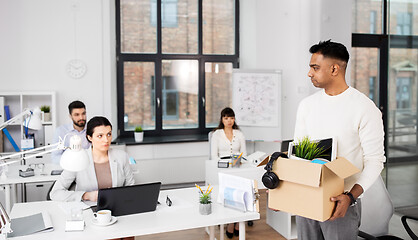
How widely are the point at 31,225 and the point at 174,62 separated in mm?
4622

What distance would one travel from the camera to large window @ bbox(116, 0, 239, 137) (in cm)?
653


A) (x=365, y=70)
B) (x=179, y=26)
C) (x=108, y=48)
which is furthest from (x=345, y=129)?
(x=365, y=70)

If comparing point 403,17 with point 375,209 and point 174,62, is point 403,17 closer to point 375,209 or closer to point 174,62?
point 375,209

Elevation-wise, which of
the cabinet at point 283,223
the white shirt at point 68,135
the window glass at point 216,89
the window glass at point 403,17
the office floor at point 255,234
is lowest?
the office floor at point 255,234

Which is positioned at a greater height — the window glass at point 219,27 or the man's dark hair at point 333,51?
the window glass at point 219,27

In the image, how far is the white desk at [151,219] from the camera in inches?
93.2

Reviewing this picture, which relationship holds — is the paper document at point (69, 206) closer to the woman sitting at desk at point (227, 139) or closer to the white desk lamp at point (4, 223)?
the white desk lamp at point (4, 223)

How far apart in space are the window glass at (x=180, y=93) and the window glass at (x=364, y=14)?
310 cm

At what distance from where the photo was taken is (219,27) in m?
6.91

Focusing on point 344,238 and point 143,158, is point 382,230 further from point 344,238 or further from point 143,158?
point 143,158

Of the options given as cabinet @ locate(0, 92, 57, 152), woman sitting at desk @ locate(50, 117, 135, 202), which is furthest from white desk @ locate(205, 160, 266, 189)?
cabinet @ locate(0, 92, 57, 152)

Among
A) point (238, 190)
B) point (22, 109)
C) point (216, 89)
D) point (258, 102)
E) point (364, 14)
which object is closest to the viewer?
point (238, 190)

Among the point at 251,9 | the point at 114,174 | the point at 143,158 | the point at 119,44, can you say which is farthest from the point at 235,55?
the point at 114,174

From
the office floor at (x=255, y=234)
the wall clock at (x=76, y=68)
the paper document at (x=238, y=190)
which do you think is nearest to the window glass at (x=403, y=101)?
the office floor at (x=255, y=234)
